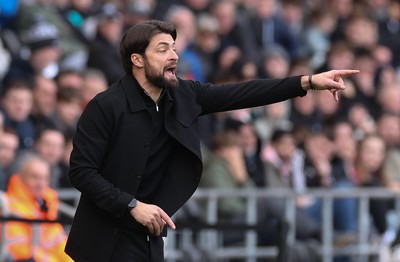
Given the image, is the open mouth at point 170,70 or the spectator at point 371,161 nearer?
the open mouth at point 170,70

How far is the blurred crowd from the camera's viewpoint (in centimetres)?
1213

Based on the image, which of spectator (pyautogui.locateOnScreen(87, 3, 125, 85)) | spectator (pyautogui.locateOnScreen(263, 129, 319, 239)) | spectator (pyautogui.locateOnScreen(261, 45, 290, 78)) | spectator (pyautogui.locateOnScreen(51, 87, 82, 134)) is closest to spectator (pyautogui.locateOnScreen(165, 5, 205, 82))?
spectator (pyautogui.locateOnScreen(87, 3, 125, 85))

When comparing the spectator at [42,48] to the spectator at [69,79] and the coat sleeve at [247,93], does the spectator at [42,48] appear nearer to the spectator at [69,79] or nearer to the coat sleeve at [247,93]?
the spectator at [69,79]

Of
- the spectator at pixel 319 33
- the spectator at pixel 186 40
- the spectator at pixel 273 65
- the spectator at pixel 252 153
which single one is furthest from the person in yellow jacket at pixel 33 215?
the spectator at pixel 319 33

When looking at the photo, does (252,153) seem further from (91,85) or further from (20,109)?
(20,109)

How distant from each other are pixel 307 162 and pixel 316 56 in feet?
14.8

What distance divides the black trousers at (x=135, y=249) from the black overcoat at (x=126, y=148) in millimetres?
68

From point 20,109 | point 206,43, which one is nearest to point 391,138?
point 206,43

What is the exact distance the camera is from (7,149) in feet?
36.0

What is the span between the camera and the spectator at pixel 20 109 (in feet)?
38.2

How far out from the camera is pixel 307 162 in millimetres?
13711

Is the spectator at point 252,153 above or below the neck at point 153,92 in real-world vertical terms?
below

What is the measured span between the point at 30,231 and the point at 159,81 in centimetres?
384

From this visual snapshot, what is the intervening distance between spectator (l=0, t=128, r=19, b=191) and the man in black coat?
158 inches
